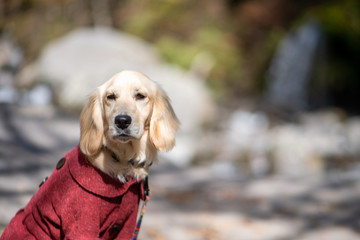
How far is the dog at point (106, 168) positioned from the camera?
5.97 feet

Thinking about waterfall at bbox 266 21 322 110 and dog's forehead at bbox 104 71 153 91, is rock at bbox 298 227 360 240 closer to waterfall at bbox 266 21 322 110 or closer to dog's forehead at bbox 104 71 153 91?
dog's forehead at bbox 104 71 153 91

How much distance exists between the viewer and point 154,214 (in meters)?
4.29

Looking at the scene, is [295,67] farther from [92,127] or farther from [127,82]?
[92,127]

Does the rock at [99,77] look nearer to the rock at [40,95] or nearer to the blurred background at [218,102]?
the blurred background at [218,102]

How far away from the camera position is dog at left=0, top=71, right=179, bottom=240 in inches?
71.6

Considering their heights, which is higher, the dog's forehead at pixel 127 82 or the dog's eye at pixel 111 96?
the dog's forehead at pixel 127 82

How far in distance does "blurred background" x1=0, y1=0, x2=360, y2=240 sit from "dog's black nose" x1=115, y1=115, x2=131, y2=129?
0.32 meters

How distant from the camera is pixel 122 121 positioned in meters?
1.90

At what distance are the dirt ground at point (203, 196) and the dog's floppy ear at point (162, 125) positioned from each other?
1755 millimetres

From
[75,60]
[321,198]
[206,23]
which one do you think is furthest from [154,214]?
[206,23]

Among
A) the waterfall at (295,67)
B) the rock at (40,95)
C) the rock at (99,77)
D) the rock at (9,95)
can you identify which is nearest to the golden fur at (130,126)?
the rock at (99,77)

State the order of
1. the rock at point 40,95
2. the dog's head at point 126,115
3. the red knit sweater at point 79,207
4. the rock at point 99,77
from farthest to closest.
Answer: the rock at point 40,95
the rock at point 99,77
the dog's head at point 126,115
the red knit sweater at point 79,207

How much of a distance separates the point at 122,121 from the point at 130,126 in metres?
0.05

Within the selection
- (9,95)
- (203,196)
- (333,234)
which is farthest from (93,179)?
(9,95)
